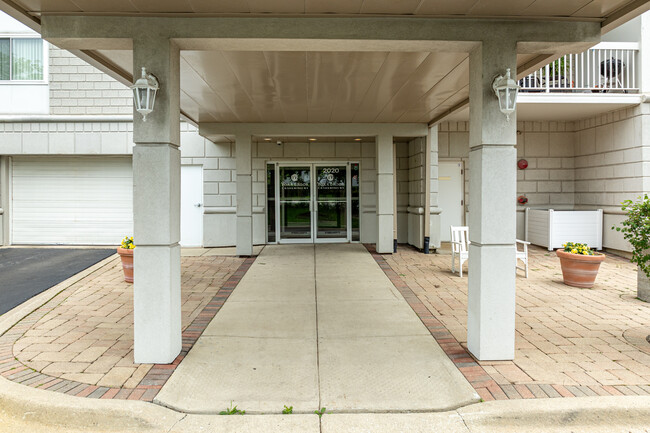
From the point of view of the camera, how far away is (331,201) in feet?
39.6

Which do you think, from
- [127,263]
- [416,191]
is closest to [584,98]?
[416,191]

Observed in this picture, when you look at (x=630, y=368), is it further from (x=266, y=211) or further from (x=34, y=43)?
(x=34, y=43)

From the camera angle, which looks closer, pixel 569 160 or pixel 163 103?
pixel 163 103

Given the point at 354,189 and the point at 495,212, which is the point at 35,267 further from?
the point at 495,212

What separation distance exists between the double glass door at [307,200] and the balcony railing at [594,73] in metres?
5.37

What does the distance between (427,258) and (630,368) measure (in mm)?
6036

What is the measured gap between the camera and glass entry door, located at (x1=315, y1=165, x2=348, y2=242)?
39.6 ft

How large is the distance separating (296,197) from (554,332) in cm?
813

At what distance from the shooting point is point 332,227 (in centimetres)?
1212

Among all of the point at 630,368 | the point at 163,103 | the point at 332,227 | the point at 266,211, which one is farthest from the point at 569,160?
the point at 163,103

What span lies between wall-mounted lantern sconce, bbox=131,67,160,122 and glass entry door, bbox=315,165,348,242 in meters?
8.20

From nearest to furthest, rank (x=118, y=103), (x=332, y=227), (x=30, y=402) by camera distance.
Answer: (x=30, y=402) → (x=118, y=103) → (x=332, y=227)

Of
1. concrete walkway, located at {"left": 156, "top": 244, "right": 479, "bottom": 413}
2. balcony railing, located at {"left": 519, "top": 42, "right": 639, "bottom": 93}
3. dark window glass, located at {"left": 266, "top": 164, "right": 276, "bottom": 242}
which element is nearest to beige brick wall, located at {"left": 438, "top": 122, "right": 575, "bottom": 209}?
balcony railing, located at {"left": 519, "top": 42, "right": 639, "bottom": 93}

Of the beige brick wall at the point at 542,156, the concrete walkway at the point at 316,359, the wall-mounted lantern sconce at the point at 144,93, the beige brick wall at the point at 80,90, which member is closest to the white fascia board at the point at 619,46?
the beige brick wall at the point at 542,156
